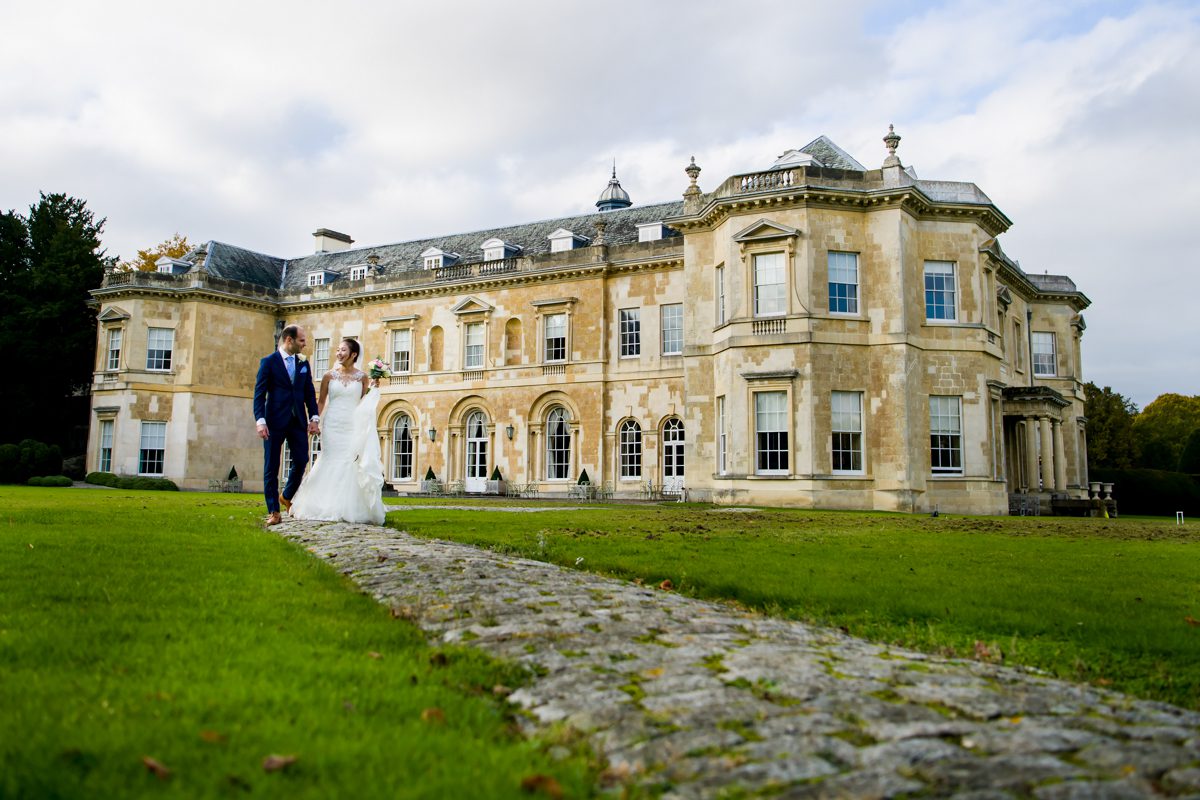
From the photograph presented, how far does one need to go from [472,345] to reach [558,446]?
6.05 metres

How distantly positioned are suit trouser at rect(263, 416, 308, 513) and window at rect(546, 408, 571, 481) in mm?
22354

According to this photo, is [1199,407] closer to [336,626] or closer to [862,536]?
[862,536]

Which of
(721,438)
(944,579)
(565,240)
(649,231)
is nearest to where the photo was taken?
(944,579)

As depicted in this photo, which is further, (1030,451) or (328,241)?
(328,241)

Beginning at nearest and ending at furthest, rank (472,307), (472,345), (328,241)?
1. (472,307)
2. (472,345)
3. (328,241)

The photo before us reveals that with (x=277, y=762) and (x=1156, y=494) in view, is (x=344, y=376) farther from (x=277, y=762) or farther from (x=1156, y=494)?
(x=1156, y=494)

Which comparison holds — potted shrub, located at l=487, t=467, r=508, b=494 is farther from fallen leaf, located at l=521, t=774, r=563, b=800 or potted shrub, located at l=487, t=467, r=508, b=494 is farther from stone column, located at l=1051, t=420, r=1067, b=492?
fallen leaf, located at l=521, t=774, r=563, b=800

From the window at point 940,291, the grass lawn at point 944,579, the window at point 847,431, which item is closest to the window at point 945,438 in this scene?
the window at point 847,431

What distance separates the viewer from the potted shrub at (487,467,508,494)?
34688mm

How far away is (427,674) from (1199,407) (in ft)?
240

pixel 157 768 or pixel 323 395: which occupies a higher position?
pixel 323 395

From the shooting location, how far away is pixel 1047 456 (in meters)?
30.9

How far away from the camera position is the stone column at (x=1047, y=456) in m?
30.4

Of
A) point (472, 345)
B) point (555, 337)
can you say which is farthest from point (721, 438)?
point (472, 345)
